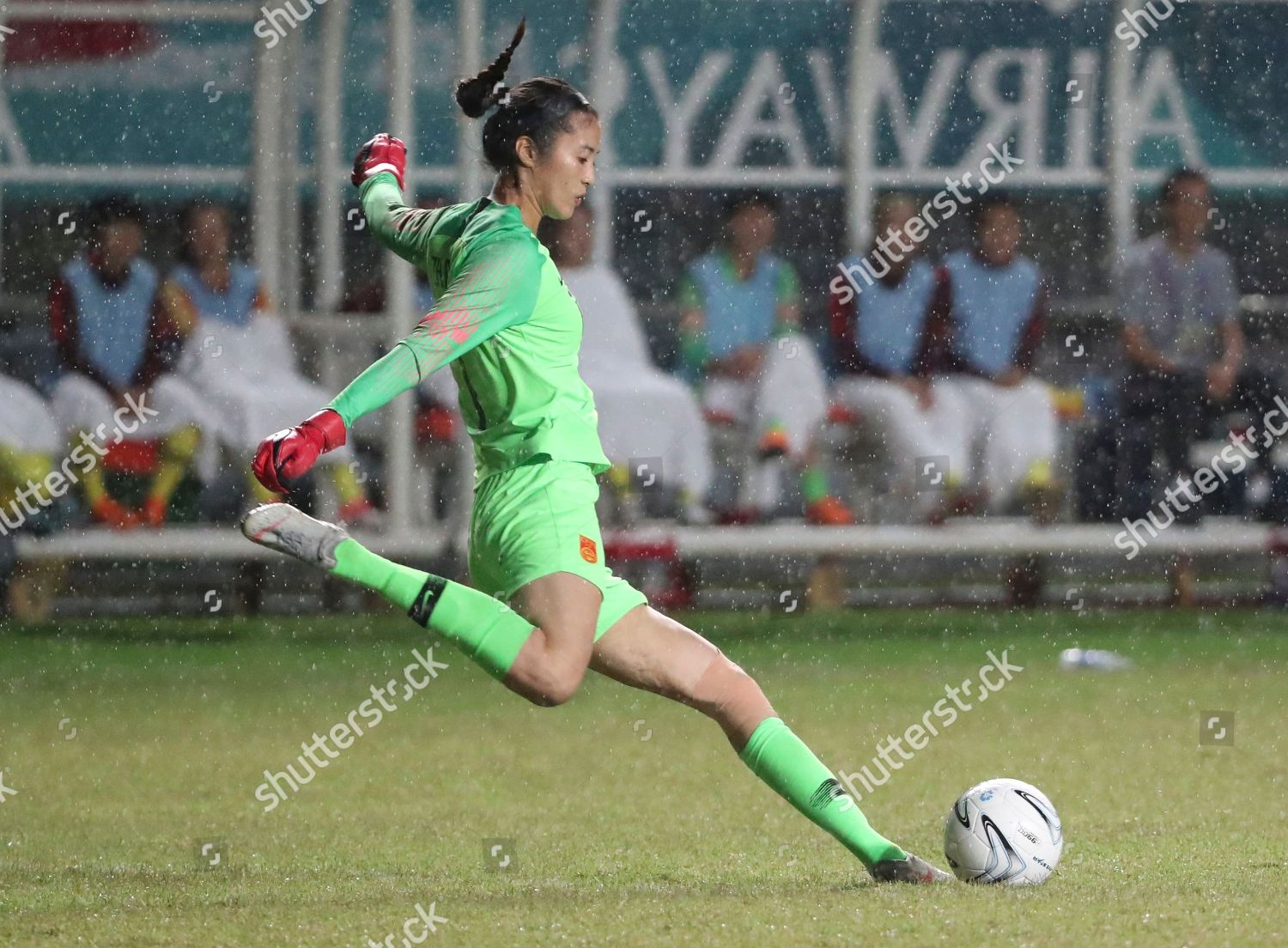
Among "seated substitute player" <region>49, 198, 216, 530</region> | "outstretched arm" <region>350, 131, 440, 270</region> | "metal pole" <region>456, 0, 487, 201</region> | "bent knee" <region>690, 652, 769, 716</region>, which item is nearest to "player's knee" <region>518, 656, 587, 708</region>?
"bent knee" <region>690, 652, 769, 716</region>

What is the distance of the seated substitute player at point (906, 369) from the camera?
1052 centimetres

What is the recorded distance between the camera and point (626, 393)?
10.2 m

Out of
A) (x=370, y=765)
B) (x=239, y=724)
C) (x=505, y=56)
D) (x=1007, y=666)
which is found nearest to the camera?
(x=505, y=56)

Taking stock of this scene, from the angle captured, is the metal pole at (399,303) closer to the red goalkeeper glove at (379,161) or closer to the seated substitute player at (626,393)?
the seated substitute player at (626,393)

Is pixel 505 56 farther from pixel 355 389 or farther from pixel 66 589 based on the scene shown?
pixel 66 589

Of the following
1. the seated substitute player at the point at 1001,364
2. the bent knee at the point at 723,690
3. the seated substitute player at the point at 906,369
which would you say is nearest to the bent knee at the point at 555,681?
the bent knee at the point at 723,690

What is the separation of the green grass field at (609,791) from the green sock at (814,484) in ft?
2.01

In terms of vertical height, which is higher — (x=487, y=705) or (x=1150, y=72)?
(x=1150, y=72)

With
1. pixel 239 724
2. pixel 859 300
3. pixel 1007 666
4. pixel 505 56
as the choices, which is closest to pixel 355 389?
pixel 505 56

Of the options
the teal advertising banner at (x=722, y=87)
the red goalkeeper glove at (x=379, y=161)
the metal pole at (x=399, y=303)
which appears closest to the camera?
the red goalkeeper glove at (x=379, y=161)

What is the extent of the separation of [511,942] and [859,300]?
22.6 ft

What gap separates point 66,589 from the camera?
1145 cm

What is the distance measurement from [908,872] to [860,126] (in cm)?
696

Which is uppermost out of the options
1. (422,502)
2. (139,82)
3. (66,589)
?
(139,82)
